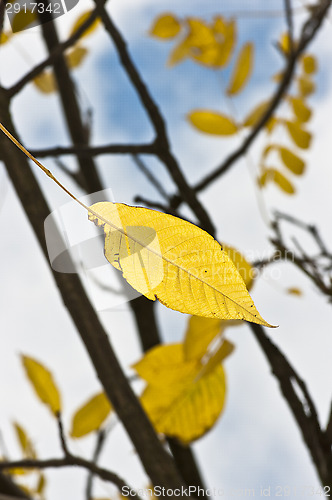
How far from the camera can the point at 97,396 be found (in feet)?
1.93

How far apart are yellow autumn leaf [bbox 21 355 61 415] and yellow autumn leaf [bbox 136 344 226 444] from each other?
131 millimetres

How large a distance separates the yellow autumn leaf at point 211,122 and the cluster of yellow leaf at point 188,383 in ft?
1.12

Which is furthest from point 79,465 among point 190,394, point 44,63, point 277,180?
point 277,180

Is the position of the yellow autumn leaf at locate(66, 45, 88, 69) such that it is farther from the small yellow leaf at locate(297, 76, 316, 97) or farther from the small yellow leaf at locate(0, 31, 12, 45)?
the small yellow leaf at locate(297, 76, 316, 97)

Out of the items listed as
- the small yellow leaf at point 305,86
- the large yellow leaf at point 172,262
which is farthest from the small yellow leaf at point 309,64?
the large yellow leaf at point 172,262

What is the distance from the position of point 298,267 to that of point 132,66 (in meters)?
0.29

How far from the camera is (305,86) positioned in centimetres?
84

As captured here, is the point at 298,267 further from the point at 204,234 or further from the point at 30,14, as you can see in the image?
the point at 30,14

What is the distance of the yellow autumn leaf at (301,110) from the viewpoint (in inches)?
30.0

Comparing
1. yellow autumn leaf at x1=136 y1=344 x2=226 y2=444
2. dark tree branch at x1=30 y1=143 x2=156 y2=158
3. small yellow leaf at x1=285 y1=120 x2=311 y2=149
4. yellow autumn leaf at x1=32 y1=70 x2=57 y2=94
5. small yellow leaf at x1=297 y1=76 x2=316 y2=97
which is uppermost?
yellow autumn leaf at x1=32 y1=70 x2=57 y2=94

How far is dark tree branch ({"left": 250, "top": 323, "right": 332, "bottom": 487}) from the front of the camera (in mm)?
330

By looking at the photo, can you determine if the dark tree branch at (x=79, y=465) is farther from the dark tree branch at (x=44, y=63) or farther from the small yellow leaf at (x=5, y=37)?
the small yellow leaf at (x=5, y=37)

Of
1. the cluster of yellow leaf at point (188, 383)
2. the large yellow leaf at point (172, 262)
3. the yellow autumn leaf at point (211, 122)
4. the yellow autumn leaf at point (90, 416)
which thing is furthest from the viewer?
the yellow autumn leaf at point (211, 122)

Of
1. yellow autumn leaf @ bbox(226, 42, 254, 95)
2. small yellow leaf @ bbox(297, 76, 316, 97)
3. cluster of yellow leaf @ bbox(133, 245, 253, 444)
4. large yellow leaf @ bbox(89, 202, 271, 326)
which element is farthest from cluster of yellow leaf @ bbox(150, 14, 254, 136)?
large yellow leaf @ bbox(89, 202, 271, 326)
